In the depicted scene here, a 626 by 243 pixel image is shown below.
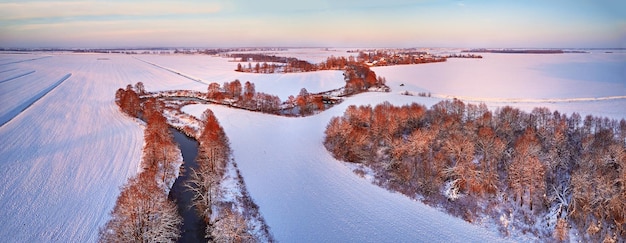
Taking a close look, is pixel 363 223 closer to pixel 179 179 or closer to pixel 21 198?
pixel 179 179

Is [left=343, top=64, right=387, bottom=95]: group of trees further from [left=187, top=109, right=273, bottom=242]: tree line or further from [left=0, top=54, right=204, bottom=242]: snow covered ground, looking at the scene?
[left=0, top=54, right=204, bottom=242]: snow covered ground

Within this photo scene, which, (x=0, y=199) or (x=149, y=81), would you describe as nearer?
(x=0, y=199)

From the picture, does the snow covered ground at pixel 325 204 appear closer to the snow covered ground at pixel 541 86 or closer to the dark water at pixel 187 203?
the dark water at pixel 187 203

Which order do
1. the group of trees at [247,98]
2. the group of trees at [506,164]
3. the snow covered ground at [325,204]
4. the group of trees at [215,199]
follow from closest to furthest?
the group of trees at [215,199], the group of trees at [506,164], the snow covered ground at [325,204], the group of trees at [247,98]

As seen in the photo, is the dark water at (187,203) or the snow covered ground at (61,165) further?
the dark water at (187,203)

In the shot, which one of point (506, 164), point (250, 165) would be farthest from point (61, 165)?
point (506, 164)

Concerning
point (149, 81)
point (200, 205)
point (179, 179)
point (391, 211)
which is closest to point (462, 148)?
point (391, 211)

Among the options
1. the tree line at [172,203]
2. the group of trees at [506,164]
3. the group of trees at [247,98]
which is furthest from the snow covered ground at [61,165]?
the group of trees at [506,164]
